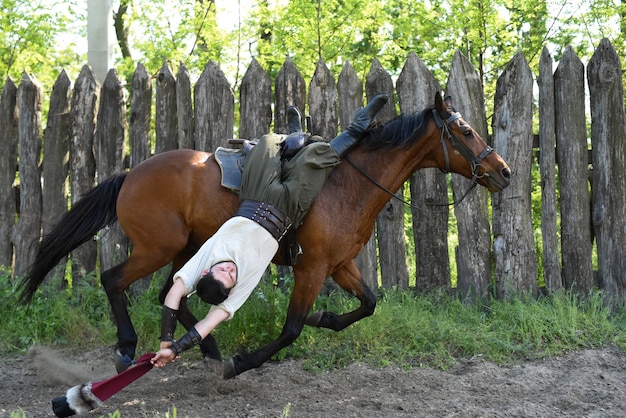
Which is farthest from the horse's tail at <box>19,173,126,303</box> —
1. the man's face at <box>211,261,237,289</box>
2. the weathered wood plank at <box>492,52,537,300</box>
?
the weathered wood plank at <box>492,52,537,300</box>

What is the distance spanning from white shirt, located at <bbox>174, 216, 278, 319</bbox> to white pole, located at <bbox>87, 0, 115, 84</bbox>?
5.55 metres

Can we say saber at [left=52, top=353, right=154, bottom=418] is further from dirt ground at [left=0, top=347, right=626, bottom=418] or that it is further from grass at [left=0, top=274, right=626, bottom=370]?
grass at [left=0, top=274, right=626, bottom=370]

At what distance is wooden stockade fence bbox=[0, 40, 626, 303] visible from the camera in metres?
6.03

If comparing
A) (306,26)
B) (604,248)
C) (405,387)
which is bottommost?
(405,387)

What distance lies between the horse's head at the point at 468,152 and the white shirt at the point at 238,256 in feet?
4.84

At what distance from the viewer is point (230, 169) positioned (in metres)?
4.93

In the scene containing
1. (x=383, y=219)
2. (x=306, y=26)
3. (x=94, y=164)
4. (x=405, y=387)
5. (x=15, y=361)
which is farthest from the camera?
(x=306, y=26)

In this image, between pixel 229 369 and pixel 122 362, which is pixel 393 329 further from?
pixel 122 362

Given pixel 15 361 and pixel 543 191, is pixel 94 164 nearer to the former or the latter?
pixel 15 361

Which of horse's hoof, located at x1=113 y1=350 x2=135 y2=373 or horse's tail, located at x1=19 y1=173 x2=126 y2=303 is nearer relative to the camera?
horse's hoof, located at x1=113 y1=350 x2=135 y2=373

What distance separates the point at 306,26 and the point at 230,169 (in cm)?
424

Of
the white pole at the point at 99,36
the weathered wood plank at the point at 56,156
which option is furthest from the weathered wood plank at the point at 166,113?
the white pole at the point at 99,36

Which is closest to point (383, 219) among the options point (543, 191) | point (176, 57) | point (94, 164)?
point (543, 191)

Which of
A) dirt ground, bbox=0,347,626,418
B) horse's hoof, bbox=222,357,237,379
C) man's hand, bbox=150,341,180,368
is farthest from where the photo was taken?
horse's hoof, bbox=222,357,237,379
